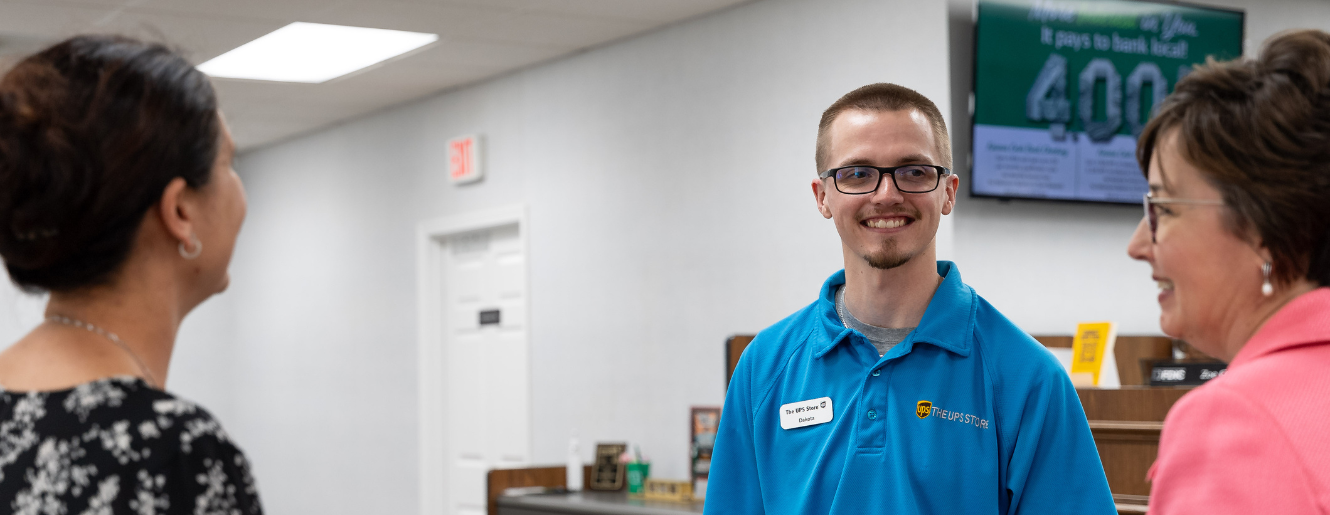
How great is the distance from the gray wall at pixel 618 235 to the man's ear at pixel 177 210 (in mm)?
2657

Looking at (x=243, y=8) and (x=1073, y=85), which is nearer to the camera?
(x=1073, y=85)

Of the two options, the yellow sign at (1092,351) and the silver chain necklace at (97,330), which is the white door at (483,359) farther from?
the silver chain necklace at (97,330)

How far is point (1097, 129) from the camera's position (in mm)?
4422

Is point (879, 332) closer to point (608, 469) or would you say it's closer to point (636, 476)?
point (636, 476)

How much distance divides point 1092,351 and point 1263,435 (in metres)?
2.66

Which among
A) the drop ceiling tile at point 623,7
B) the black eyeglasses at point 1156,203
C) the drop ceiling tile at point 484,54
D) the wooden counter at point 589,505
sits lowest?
the wooden counter at point 589,505

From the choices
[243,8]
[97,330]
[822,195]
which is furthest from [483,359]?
[97,330]

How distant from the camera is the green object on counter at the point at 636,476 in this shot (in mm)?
5250

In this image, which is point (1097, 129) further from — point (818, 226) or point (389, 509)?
point (389, 509)

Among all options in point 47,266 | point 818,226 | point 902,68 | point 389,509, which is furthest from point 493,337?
point 47,266

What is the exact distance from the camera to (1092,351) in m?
3.53

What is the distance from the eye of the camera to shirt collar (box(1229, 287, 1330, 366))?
3.41 ft

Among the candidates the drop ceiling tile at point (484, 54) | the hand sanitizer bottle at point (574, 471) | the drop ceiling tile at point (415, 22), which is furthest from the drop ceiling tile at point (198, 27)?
the hand sanitizer bottle at point (574, 471)

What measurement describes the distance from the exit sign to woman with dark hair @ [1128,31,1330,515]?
556cm
